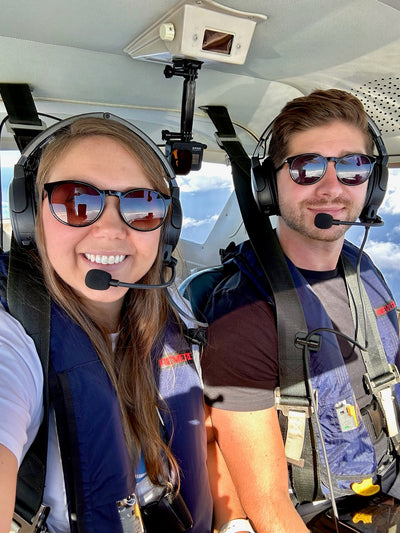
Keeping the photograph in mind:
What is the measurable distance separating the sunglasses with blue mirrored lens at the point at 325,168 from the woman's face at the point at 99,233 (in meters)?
0.67

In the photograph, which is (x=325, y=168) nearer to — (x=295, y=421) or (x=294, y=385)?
(x=294, y=385)

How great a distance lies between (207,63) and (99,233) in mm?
884

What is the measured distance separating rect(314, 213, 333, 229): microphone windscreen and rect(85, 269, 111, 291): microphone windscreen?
83cm

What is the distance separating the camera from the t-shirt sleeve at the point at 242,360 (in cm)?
155

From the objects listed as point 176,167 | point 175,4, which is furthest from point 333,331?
point 175,4

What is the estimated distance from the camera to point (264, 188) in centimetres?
174

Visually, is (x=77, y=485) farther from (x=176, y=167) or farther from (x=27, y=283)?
(x=176, y=167)

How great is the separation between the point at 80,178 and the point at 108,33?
58 centimetres

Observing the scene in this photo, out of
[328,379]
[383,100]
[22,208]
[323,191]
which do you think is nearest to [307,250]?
[323,191]

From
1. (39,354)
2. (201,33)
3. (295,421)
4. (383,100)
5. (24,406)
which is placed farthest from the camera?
(383,100)

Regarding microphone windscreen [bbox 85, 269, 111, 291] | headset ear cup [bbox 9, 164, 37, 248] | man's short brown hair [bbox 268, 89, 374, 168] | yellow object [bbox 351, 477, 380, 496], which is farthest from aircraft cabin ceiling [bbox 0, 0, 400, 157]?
yellow object [bbox 351, 477, 380, 496]

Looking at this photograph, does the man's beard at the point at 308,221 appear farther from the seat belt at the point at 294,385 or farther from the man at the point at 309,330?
the seat belt at the point at 294,385

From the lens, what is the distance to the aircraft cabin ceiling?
1312 millimetres

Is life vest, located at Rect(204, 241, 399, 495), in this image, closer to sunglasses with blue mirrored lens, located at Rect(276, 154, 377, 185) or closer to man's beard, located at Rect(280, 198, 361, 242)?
man's beard, located at Rect(280, 198, 361, 242)
